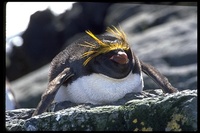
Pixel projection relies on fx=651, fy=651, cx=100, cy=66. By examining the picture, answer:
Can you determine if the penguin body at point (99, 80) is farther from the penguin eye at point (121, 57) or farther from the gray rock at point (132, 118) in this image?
the gray rock at point (132, 118)

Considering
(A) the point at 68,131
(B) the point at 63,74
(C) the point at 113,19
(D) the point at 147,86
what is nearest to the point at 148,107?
(A) the point at 68,131

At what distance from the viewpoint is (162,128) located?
2.65 m

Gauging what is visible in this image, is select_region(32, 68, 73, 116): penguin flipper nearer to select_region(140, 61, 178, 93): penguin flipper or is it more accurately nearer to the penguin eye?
the penguin eye

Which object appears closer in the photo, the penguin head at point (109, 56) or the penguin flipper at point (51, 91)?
the penguin flipper at point (51, 91)

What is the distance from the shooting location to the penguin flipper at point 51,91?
332cm

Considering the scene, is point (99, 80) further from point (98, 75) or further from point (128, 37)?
point (128, 37)

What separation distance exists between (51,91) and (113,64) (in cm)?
36

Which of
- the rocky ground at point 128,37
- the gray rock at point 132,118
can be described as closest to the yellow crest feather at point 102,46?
the gray rock at point 132,118

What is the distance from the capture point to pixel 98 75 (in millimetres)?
3508

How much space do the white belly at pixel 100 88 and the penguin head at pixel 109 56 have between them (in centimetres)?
4

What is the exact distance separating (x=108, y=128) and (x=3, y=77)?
0.50 meters

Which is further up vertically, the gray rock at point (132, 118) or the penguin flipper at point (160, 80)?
the penguin flipper at point (160, 80)

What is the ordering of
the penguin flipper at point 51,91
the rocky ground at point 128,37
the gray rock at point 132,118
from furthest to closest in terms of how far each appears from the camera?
the rocky ground at point 128,37
the penguin flipper at point 51,91
the gray rock at point 132,118

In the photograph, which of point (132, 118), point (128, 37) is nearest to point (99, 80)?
point (132, 118)
